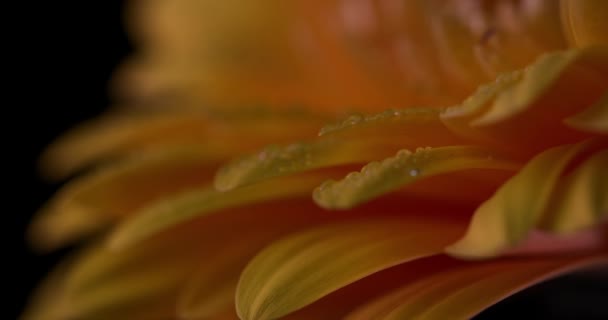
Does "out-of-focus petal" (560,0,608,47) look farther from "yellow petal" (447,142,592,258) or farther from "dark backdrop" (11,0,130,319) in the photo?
"dark backdrop" (11,0,130,319)

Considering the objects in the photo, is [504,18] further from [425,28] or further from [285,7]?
[285,7]

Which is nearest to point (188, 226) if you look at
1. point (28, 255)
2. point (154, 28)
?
point (154, 28)

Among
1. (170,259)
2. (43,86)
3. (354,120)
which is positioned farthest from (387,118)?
(43,86)

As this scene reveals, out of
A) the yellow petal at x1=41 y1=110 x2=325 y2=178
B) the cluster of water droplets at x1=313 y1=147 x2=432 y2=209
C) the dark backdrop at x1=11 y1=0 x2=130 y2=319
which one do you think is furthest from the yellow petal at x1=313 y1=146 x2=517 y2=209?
the dark backdrop at x1=11 y1=0 x2=130 y2=319

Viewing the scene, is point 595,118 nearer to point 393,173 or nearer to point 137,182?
point 393,173

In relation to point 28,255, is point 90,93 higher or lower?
higher

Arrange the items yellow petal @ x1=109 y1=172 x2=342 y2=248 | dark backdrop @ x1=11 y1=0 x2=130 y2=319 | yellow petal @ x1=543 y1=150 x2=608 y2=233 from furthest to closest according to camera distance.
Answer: dark backdrop @ x1=11 y1=0 x2=130 y2=319 → yellow petal @ x1=109 y1=172 x2=342 y2=248 → yellow petal @ x1=543 y1=150 x2=608 y2=233

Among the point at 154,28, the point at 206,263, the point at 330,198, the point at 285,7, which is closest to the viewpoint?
the point at 330,198
